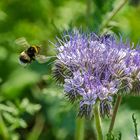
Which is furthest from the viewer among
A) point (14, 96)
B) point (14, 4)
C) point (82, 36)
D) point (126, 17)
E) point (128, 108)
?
point (14, 4)

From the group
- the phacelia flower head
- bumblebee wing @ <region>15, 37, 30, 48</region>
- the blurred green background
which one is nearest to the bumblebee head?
bumblebee wing @ <region>15, 37, 30, 48</region>

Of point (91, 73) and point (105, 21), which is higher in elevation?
point (105, 21)

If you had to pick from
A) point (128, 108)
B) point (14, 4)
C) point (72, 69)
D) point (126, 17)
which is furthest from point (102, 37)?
point (14, 4)

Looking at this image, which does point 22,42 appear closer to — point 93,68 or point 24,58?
point 24,58

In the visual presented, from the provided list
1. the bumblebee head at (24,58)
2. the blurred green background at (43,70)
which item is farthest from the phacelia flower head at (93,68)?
the blurred green background at (43,70)

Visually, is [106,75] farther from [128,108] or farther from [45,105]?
[45,105]

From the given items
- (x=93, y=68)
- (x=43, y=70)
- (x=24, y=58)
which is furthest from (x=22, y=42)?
(x=43, y=70)
